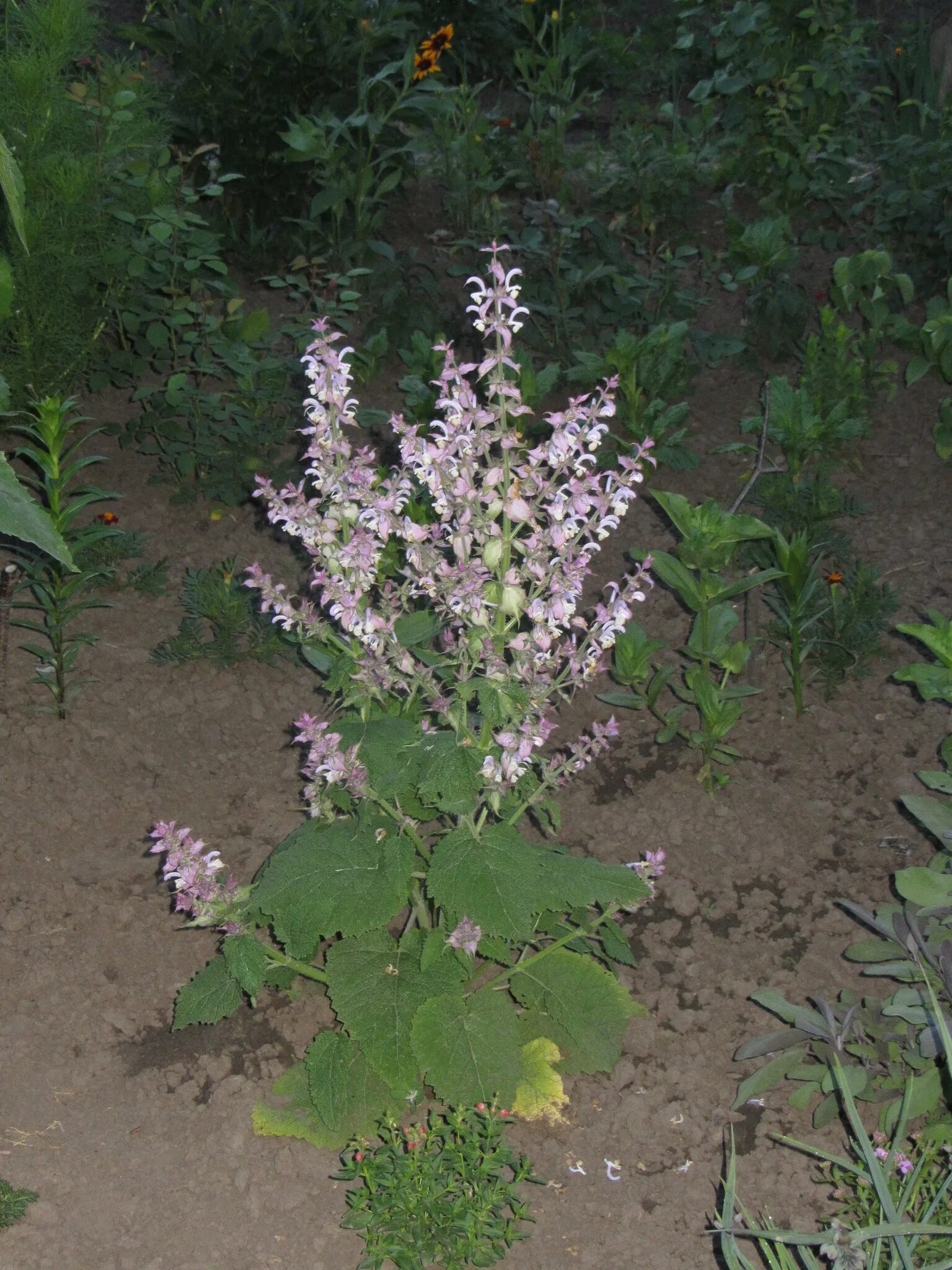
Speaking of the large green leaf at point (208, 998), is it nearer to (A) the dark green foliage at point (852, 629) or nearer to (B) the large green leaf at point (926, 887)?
(B) the large green leaf at point (926, 887)

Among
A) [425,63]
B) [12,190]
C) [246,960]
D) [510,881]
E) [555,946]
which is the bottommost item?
[555,946]

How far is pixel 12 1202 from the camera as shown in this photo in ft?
8.04

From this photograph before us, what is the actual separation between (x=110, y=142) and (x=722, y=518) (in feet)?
8.57

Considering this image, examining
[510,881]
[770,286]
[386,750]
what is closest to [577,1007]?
[510,881]

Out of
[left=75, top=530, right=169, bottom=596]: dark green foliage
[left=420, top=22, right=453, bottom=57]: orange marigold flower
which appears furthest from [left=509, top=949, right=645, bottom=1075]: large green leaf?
[left=420, top=22, right=453, bottom=57]: orange marigold flower

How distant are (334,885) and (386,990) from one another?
0.93 feet

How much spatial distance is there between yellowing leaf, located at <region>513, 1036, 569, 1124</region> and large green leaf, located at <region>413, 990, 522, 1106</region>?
0.11 metres

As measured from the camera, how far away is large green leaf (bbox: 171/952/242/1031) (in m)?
2.59

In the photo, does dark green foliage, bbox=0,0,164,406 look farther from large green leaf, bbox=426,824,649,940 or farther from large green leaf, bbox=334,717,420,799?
large green leaf, bbox=426,824,649,940

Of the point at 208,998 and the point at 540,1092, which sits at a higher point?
the point at 208,998

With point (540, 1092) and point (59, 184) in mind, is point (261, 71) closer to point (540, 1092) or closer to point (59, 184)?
point (59, 184)

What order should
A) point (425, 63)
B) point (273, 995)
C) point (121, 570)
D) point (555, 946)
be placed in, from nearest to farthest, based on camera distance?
1. point (555, 946)
2. point (273, 995)
3. point (121, 570)
4. point (425, 63)

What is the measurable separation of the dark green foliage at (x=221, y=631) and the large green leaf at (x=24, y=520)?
279 cm

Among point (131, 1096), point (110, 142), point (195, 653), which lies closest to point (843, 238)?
point (110, 142)
